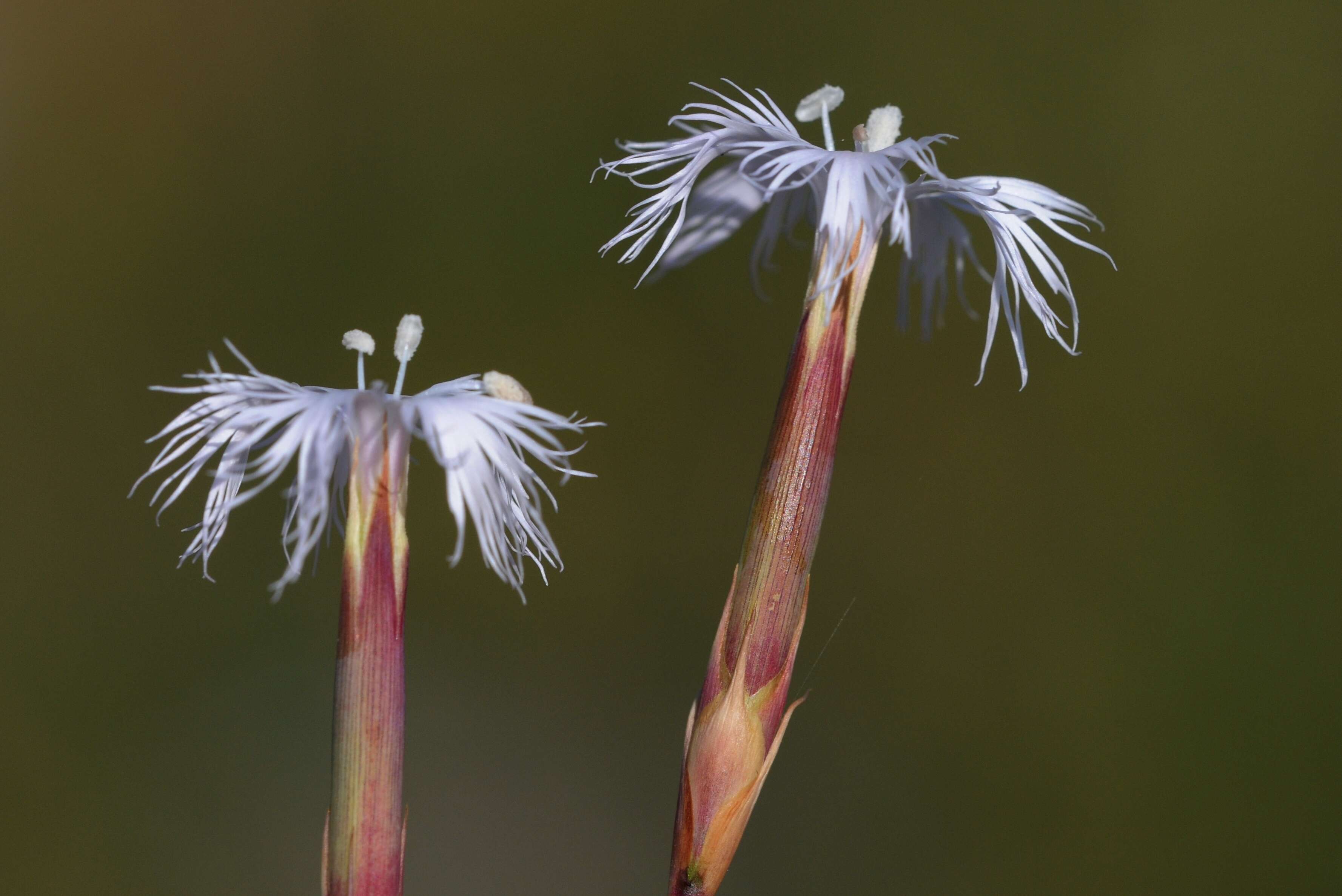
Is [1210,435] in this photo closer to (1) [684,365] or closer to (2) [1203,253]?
(2) [1203,253]

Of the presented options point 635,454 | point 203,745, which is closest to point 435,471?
point 635,454

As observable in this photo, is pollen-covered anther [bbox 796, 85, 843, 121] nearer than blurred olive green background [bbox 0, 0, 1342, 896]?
Yes

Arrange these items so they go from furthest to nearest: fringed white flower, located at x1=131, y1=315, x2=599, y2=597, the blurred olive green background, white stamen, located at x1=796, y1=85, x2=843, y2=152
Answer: the blurred olive green background, white stamen, located at x1=796, y1=85, x2=843, y2=152, fringed white flower, located at x1=131, y1=315, x2=599, y2=597

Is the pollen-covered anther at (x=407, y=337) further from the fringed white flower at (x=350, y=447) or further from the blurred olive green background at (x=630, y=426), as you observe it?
the blurred olive green background at (x=630, y=426)

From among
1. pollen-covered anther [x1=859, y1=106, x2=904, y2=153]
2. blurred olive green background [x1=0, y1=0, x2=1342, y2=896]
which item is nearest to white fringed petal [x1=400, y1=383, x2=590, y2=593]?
pollen-covered anther [x1=859, y1=106, x2=904, y2=153]

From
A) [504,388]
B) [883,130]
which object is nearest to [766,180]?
[883,130]

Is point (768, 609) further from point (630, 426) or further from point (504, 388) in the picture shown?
point (630, 426)

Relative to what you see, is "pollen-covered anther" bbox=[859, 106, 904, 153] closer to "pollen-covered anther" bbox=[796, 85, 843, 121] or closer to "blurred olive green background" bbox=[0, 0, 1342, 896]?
"pollen-covered anther" bbox=[796, 85, 843, 121]
